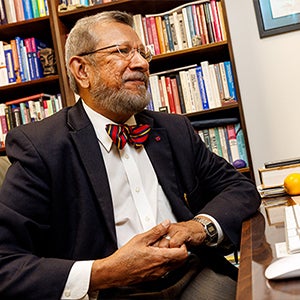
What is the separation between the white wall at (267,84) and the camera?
271 centimetres

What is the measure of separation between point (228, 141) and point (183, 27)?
66 cm

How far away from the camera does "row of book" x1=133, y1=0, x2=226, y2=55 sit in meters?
2.57

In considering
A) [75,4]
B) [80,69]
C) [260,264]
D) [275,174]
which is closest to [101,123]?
[80,69]

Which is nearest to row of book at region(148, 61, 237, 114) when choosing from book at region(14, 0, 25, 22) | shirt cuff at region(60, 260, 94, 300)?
book at region(14, 0, 25, 22)

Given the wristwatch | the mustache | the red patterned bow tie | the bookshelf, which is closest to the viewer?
the wristwatch

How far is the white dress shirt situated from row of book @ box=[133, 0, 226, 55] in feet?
3.93

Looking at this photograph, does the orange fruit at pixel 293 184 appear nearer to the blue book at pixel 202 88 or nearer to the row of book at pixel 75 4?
the blue book at pixel 202 88

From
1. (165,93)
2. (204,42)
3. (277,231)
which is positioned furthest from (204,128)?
(277,231)

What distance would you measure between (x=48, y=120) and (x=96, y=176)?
0.25 meters

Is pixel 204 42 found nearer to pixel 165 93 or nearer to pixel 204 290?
pixel 165 93

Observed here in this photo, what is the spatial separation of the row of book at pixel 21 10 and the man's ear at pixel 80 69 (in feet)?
3.90

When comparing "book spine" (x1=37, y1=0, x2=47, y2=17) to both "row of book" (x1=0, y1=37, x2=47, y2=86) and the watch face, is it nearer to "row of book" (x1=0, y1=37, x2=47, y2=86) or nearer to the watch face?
"row of book" (x1=0, y1=37, x2=47, y2=86)

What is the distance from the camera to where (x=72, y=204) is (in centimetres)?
133

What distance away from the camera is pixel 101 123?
1.53 m
